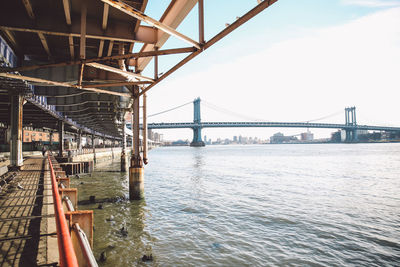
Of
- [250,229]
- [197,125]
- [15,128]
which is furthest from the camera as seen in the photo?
[197,125]

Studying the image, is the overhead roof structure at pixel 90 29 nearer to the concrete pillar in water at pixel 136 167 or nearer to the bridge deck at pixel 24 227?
the concrete pillar in water at pixel 136 167

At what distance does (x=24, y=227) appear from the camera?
622cm

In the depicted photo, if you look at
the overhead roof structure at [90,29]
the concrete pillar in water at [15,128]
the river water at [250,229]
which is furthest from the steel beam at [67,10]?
the concrete pillar in water at [15,128]

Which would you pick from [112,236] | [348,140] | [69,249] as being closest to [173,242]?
[112,236]

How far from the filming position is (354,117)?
190 meters

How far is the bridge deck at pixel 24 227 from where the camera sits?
4.71 metres

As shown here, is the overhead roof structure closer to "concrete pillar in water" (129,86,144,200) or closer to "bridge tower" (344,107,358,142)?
"concrete pillar in water" (129,86,144,200)

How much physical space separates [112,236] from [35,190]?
3.98 meters

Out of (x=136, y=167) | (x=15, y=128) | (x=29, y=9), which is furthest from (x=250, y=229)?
(x=15, y=128)

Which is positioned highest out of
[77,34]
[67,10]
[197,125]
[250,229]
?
[197,125]

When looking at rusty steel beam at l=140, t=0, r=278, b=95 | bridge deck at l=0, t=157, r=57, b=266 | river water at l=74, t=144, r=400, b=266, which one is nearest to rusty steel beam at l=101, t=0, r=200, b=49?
rusty steel beam at l=140, t=0, r=278, b=95

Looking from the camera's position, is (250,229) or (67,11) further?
(250,229)

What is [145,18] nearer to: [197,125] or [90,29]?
[90,29]

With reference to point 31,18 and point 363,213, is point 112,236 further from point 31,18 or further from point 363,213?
point 363,213
